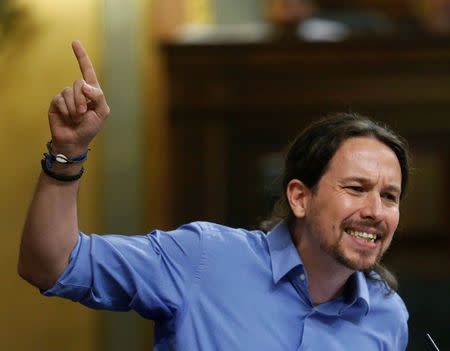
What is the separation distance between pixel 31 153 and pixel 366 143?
2338 millimetres

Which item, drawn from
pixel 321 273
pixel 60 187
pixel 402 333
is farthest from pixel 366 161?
pixel 60 187

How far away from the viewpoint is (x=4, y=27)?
3.42 m

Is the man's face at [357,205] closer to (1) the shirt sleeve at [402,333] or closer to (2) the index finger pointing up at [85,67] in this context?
(1) the shirt sleeve at [402,333]

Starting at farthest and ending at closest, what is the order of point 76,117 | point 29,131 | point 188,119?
point 188,119, point 29,131, point 76,117

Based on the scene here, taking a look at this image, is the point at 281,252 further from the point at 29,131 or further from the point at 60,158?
the point at 29,131

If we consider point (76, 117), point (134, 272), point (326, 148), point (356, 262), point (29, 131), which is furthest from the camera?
point (29, 131)

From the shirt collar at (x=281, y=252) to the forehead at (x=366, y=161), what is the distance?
0.17 m

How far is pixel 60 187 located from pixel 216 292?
1.28 ft

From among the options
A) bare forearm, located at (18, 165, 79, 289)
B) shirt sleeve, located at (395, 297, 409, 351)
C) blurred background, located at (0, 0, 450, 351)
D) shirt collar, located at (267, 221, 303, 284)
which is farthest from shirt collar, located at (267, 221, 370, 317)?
blurred background, located at (0, 0, 450, 351)

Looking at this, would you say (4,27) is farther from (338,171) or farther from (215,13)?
(338,171)

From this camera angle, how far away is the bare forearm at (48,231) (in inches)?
48.6

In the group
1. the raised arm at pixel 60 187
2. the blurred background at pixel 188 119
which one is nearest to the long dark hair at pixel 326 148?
the raised arm at pixel 60 187

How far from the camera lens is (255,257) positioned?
1511 millimetres

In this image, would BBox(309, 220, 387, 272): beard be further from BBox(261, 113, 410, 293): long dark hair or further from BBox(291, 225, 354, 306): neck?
BBox(261, 113, 410, 293): long dark hair
